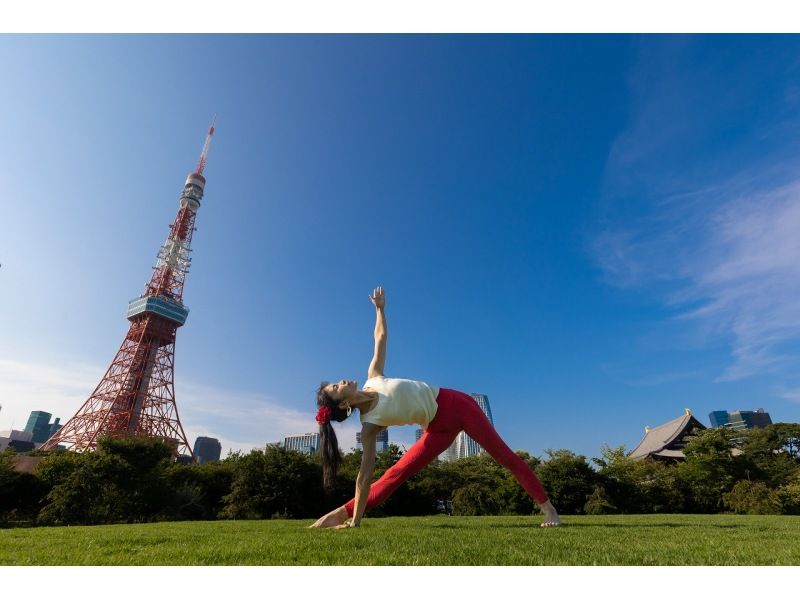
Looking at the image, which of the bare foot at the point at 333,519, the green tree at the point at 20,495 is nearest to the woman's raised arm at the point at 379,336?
the bare foot at the point at 333,519

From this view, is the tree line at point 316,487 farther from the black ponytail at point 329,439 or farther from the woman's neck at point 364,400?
the woman's neck at point 364,400

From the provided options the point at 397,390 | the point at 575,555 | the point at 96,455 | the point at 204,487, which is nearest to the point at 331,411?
the point at 397,390

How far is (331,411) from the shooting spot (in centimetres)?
431

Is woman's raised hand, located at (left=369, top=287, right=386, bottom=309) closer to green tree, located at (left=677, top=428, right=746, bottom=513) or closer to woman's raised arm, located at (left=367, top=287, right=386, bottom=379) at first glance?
woman's raised arm, located at (left=367, top=287, right=386, bottom=379)

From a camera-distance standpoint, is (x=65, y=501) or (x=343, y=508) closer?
(x=343, y=508)

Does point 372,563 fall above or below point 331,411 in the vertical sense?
below

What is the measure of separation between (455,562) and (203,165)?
6035 cm

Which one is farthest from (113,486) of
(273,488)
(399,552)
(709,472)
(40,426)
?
(40,426)

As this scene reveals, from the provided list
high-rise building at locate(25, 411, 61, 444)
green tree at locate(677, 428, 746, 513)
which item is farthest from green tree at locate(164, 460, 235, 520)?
high-rise building at locate(25, 411, 61, 444)

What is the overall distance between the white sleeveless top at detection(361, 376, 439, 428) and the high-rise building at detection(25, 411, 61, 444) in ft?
682

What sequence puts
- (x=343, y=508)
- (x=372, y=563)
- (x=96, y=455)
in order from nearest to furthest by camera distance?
1. (x=372, y=563)
2. (x=343, y=508)
3. (x=96, y=455)

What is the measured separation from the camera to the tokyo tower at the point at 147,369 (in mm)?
39188

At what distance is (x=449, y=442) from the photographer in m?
4.75
